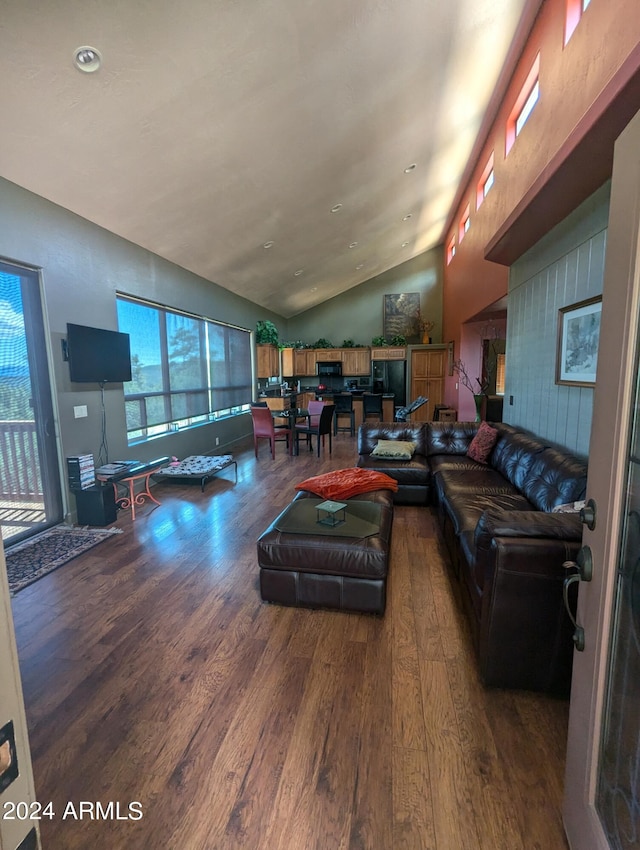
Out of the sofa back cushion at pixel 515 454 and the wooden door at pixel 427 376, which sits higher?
the wooden door at pixel 427 376

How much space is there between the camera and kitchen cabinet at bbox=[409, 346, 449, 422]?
961 cm

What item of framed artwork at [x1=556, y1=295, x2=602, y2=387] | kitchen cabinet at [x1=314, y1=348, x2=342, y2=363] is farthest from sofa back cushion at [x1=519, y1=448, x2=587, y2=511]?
kitchen cabinet at [x1=314, y1=348, x2=342, y2=363]

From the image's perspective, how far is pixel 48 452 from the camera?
341 centimetres

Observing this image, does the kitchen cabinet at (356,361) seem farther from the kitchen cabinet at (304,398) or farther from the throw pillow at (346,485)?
the throw pillow at (346,485)

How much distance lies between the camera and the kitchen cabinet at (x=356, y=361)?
10203 mm

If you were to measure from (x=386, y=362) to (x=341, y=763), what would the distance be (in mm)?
9265

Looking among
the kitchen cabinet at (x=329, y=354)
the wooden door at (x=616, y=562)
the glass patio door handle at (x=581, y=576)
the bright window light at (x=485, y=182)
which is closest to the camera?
the wooden door at (x=616, y=562)

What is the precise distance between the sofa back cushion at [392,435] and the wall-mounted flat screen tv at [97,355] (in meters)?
2.70

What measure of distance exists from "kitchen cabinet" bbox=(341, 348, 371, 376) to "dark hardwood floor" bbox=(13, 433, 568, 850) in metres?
8.08

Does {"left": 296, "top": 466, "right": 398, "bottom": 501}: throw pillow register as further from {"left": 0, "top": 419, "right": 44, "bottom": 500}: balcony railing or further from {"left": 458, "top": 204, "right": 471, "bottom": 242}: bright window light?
{"left": 458, "top": 204, "right": 471, "bottom": 242}: bright window light

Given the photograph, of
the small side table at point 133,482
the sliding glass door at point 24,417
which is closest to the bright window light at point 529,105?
the sliding glass door at point 24,417

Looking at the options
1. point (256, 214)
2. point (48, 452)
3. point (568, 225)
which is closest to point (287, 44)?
point (256, 214)

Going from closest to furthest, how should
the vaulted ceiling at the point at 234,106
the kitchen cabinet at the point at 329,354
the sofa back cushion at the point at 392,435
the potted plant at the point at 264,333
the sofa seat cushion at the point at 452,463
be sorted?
the vaulted ceiling at the point at 234,106, the sofa seat cushion at the point at 452,463, the sofa back cushion at the point at 392,435, the potted plant at the point at 264,333, the kitchen cabinet at the point at 329,354

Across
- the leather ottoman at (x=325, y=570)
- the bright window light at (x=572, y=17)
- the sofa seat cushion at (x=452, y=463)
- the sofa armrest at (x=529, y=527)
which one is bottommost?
the leather ottoman at (x=325, y=570)
